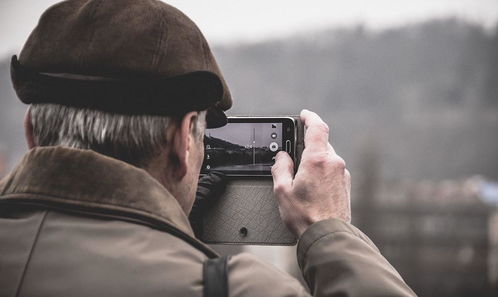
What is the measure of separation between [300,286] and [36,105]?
0.52m

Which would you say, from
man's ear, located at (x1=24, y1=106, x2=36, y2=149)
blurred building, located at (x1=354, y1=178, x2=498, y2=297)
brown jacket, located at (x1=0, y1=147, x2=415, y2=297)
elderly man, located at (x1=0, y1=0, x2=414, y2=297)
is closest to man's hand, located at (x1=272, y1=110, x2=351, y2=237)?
elderly man, located at (x1=0, y1=0, x2=414, y2=297)

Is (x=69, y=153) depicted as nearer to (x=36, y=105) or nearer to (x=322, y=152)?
(x=36, y=105)

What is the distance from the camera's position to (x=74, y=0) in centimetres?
107

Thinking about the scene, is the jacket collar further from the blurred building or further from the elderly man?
the blurred building

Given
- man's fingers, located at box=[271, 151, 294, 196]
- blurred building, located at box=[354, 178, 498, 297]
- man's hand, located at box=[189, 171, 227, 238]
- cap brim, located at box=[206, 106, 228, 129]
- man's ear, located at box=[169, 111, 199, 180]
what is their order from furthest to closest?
1. blurred building, located at box=[354, 178, 498, 297]
2. man's hand, located at box=[189, 171, 227, 238]
3. man's fingers, located at box=[271, 151, 294, 196]
4. cap brim, located at box=[206, 106, 228, 129]
5. man's ear, located at box=[169, 111, 199, 180]

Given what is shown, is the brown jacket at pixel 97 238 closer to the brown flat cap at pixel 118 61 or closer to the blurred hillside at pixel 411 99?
the brown flat cap at pixel 118 61

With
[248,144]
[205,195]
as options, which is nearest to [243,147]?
[248,144]

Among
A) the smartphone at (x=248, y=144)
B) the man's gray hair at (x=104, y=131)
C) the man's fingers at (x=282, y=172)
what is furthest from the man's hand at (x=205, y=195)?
the man's gray hair at (x=104, y=131)

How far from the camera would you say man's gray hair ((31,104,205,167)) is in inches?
38.2

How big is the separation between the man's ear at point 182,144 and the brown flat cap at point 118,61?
0.07 ft

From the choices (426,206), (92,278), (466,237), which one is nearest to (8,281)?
(92,278)

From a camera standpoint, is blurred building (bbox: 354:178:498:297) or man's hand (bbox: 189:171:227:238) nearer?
man's hand (bbox: 189:171:227:238)

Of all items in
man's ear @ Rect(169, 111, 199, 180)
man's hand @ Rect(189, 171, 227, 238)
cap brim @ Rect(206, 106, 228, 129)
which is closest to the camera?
man's ear @ Rect(169, 111, 199, 180)

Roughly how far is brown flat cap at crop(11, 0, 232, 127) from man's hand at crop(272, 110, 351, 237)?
11.6 inches
